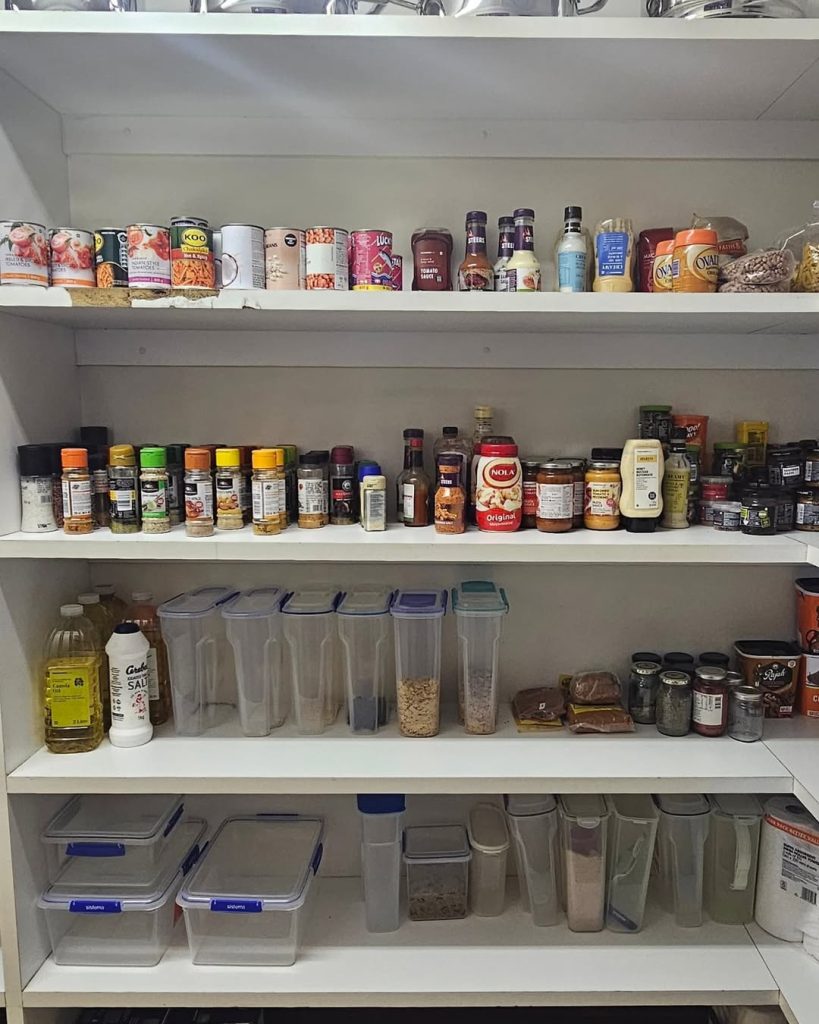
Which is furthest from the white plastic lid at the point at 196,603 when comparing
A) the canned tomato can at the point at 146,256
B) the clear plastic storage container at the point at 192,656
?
the canned tomato can at the point at 146,256

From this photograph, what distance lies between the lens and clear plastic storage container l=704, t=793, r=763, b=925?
1.40m

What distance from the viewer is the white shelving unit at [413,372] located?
3.90 ft

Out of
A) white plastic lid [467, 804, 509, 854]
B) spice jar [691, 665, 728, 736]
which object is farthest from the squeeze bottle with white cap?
spice jar [691, 665, 728, 736]

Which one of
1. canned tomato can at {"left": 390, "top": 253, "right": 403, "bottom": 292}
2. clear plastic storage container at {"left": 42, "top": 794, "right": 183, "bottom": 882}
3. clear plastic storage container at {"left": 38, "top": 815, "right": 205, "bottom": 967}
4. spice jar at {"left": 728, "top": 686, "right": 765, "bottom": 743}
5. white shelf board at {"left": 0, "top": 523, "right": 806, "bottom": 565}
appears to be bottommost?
clear plastic storage container at {"left": 38, "top": 815, "right": 205, "bottom": 967}

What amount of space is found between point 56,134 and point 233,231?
49 cm

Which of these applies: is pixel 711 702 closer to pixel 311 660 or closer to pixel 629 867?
pixel 629 867

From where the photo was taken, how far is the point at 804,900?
52.4 inches

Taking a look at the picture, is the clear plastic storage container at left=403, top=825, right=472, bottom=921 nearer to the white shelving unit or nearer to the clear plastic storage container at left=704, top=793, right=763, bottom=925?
the white shelving unit

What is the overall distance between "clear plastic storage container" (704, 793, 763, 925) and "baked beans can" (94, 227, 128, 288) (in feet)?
4.61

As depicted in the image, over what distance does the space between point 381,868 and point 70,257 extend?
3.93ft

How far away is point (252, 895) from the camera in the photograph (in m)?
1.34

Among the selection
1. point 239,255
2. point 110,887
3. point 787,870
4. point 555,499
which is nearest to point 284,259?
point 239,255

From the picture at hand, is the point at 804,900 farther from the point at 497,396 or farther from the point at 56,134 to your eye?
the point at 56,134

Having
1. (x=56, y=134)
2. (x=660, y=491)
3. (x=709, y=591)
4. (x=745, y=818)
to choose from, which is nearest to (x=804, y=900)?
(x=745, y=818)
